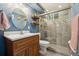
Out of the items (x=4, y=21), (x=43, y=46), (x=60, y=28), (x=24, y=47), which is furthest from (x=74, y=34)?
(x=4, y=21)

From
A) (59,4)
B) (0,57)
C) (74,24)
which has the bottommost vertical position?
(0,57)

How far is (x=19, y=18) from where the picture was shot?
2.20 m


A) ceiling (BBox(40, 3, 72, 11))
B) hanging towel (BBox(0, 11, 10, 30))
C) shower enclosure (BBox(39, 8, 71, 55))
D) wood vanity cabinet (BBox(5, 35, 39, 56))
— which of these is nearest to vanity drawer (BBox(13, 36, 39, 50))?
wood vanity cabinet (BBox(5, 35, 39, 56))

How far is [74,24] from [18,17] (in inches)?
29.9

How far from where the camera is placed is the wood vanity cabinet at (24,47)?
6.95 feet

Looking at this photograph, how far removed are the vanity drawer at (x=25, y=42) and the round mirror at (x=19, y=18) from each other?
0.56 ft

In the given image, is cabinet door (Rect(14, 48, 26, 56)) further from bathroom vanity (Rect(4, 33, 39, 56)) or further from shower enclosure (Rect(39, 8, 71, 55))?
shower enclosure (Rect(39, 8, 71, 55))

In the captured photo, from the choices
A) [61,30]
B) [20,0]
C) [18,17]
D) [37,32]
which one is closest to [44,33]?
[37,32]

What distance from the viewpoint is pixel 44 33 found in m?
2.20

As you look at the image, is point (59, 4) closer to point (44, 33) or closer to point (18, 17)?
point (44, 33)

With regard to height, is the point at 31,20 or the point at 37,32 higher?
the point at 31,20

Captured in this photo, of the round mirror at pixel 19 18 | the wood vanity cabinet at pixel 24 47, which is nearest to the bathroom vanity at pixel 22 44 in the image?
the wood vanity cabinet at pixel 24 47

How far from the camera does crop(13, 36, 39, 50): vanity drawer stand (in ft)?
6.97

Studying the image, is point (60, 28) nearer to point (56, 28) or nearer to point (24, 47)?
point (56, 28)
